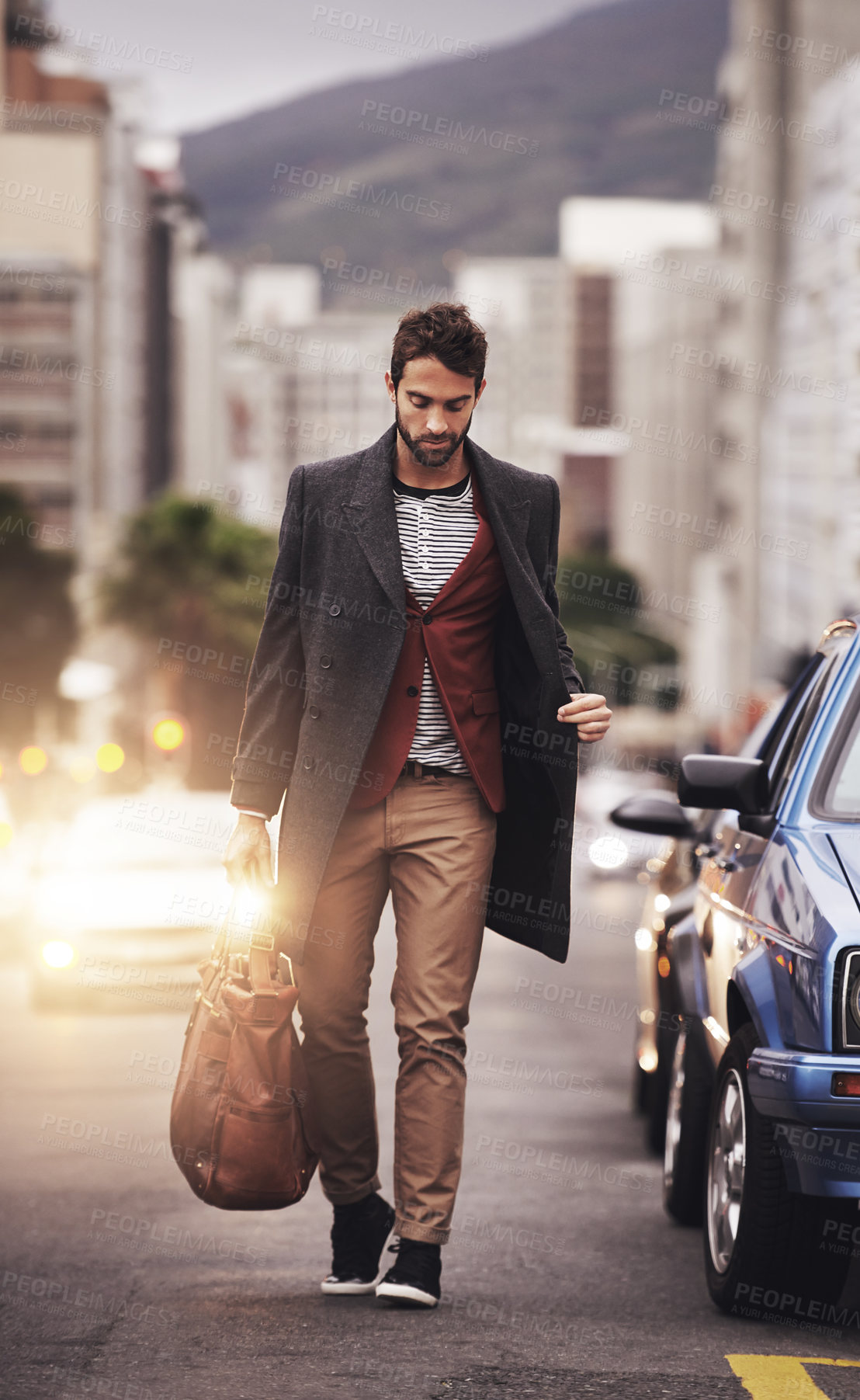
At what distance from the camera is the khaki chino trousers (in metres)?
4.68

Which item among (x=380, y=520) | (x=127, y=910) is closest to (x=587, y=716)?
(x=380, y=520)

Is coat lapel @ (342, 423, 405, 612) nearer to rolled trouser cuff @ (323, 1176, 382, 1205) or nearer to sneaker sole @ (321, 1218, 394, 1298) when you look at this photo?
rolled trouser cuff @ (323, 1176, 382, 1205)

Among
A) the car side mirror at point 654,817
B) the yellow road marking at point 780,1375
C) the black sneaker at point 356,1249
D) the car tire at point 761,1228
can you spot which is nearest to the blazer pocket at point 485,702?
the car tire at point 761,1228

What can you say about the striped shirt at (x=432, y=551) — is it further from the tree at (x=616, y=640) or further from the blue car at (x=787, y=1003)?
the tree at (x=616, y=640)

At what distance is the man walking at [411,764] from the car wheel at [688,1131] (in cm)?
125

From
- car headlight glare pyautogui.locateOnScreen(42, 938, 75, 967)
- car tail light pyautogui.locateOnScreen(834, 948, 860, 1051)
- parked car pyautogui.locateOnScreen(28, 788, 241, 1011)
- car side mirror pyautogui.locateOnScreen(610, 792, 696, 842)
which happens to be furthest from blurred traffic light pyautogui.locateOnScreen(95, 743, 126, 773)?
car tail light pyautogui.locateOnScreen(834, 948, 860, 1051)

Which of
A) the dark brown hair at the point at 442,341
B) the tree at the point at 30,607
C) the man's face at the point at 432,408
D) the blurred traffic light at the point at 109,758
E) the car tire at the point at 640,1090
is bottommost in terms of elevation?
the tree at the point at 30,607

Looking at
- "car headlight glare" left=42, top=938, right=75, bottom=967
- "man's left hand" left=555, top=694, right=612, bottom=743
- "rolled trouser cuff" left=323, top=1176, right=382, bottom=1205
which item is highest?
"man's left hand" left=555, top=694, right=612, bottom=743

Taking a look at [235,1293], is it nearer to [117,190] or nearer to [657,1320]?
[657,1320]

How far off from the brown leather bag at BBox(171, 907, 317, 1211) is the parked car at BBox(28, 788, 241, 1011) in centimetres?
803

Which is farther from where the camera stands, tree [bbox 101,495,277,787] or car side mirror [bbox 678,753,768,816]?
tree [bbox 101,495,277,787]

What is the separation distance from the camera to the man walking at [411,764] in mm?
4668

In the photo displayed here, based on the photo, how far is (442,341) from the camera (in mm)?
4590

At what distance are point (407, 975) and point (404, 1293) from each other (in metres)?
0.67
